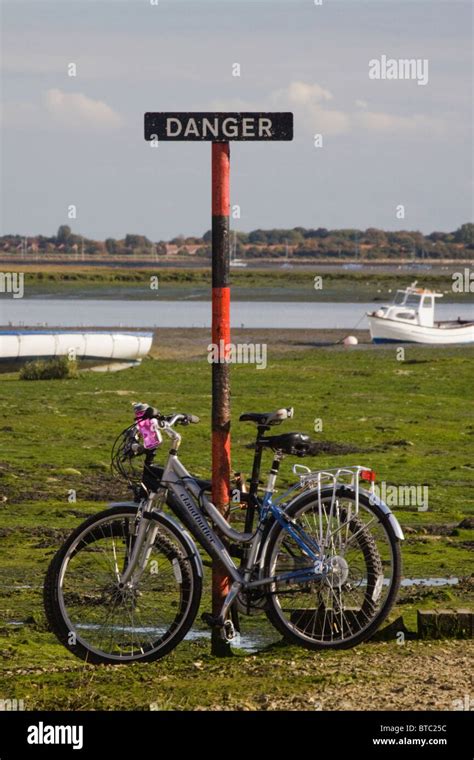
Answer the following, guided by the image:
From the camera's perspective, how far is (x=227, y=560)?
855 cm

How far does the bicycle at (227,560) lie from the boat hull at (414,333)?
37.9 meters

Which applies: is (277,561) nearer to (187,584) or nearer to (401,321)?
(187,584)

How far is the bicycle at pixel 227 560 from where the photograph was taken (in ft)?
27.5

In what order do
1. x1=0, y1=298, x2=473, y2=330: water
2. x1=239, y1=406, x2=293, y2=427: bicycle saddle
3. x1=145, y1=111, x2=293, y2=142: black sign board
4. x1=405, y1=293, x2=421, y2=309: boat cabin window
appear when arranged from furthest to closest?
x1=0, y1=298, x2=473, y2=330: water → x1=405, y1=293, x2=421, y2=309: boat cabin window → x1=145, y1=111, x2=293, y2=142: black sign board → x1=239, y1=406, x2=293, y2=427: bicycle saddle

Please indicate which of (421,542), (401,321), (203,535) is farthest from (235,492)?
(401,321)

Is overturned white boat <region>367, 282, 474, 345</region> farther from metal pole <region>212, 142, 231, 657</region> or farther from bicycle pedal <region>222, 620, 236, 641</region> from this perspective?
bicycle pedal <region>222, 620, 236, 641</region>

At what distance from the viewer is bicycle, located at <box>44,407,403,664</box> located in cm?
838

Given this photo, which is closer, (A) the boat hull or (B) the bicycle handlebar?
(B) the bicycle handlebar

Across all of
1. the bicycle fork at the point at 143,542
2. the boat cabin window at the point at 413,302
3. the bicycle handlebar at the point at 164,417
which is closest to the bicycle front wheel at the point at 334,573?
the bicycle fork at the point at 143,542

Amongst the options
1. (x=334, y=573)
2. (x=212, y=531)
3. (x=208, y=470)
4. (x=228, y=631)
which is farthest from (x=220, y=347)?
(x=208, y=470)

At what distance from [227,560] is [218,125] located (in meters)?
2.61

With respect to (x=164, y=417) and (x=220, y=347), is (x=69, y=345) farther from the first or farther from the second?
(x=164, y=417)

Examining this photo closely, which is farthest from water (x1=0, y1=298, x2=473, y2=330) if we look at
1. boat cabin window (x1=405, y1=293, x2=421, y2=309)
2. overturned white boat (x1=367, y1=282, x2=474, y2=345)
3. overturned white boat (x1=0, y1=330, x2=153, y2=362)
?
overturned white boat (x1=0, y1=330, x2=153, y2=362)

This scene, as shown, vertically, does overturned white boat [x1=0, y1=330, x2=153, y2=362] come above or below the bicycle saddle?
below
